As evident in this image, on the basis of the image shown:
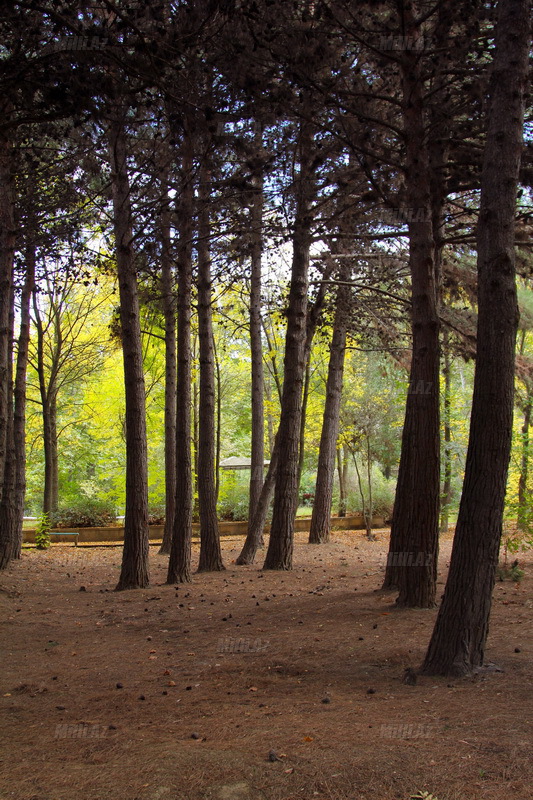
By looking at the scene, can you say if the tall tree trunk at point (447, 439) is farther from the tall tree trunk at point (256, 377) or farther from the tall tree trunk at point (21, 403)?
the tall tree trunk at point (21, 403)

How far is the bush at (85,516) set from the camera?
20.6m

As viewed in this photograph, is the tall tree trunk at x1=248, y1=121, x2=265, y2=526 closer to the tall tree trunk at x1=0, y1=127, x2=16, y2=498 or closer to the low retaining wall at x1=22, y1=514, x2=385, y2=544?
the tall tree trunk at x1=0, y1=127, x2=16, y2=498

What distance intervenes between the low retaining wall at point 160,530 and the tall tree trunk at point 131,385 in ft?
29.8

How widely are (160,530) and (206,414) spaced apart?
9702mm

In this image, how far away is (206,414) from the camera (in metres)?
11.6

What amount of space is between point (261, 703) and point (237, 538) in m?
15.6

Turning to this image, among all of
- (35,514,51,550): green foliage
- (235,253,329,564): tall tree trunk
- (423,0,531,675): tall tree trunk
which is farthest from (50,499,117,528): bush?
(423,0,531,675): tall tree trunk

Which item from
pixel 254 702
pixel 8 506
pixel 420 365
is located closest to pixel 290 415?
pixel 420 365

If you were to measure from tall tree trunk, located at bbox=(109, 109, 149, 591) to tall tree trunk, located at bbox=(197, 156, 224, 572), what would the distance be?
146 centimetres

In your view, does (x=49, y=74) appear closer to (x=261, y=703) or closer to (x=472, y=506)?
(x=472, y=506)

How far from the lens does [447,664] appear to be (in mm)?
5059

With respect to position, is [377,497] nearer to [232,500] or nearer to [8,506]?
[232,500]

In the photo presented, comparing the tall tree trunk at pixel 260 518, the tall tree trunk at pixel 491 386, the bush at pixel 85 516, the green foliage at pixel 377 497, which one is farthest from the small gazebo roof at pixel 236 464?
the tall tree trunk at pixel 491 386

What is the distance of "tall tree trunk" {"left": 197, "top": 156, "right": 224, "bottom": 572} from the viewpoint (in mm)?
11461
